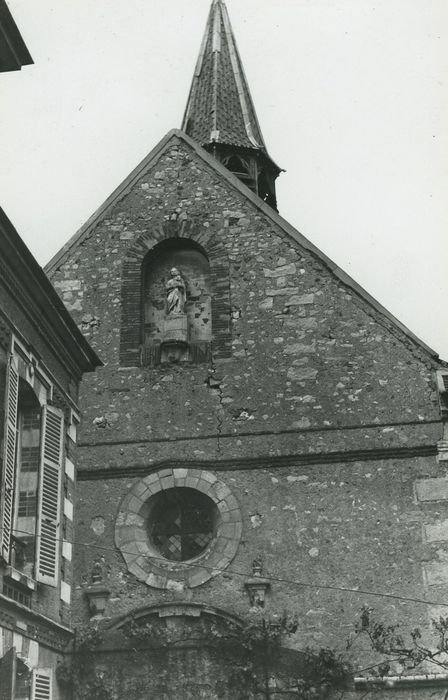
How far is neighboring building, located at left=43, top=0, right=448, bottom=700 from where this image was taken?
11945 millimetres

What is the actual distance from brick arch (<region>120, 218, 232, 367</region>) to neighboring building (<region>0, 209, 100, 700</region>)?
7.03 ft

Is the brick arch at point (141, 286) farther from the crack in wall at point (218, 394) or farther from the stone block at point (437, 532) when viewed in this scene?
the stone block at point (437, 532)

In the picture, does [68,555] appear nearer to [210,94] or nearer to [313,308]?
[313,308]

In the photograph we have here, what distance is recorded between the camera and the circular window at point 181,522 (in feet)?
41.8

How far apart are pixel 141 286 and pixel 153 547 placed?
11.4 feet

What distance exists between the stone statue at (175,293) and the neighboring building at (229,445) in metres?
0.04

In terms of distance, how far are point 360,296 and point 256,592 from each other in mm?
3898

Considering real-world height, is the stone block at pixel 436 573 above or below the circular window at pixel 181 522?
below

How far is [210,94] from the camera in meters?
19.3

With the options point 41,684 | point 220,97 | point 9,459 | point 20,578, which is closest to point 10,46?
point 9,459

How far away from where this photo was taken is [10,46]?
970 centimetres

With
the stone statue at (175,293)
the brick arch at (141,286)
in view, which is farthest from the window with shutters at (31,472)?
the stone statue at (175,293)

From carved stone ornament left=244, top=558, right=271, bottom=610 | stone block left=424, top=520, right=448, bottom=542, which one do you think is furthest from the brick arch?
stone block left=424, top=520, right=448, bottom=542

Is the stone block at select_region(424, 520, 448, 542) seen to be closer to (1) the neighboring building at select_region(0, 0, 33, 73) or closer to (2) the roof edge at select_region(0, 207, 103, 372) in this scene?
(2) the roof edge at select_region(0, 207, 103, 372)
